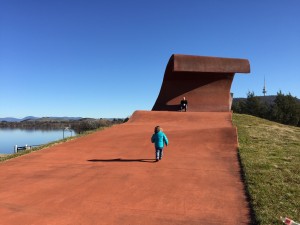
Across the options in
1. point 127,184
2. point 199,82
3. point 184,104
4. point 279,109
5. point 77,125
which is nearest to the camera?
point 127,184

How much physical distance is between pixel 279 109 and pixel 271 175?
39339 millimetres

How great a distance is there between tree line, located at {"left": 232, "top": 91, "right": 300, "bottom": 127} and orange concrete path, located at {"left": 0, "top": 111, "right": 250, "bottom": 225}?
33960 millimetres

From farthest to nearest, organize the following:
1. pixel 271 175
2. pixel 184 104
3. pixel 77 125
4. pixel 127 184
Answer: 1. pixel 77 125
2. pixel 184 104
3. pixel 271 175
4. pixel 127 184

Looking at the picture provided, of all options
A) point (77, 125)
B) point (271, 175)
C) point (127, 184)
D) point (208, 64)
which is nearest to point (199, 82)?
point (208, 64)

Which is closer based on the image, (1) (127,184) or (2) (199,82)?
(1) (127,184)

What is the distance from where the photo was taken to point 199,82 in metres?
25.3

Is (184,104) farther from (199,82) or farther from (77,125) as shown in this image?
(77,125)

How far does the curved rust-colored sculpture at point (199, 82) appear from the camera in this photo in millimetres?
24016

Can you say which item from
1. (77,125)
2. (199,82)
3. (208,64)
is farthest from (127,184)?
(77,125)

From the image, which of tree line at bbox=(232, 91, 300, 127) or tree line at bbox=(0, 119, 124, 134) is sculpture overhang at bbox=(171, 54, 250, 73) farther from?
tree line at bbox=(232, 91, 300, 127)

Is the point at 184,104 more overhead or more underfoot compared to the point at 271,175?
more overhead

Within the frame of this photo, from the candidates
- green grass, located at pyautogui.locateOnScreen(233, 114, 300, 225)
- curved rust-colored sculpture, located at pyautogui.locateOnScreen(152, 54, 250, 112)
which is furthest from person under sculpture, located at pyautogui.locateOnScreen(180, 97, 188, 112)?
green grass, located at pyautogui.locateOnScreen(233, 114, 300, 225)

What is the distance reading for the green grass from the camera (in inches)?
201

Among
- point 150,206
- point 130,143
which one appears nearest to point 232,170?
point 150,206
